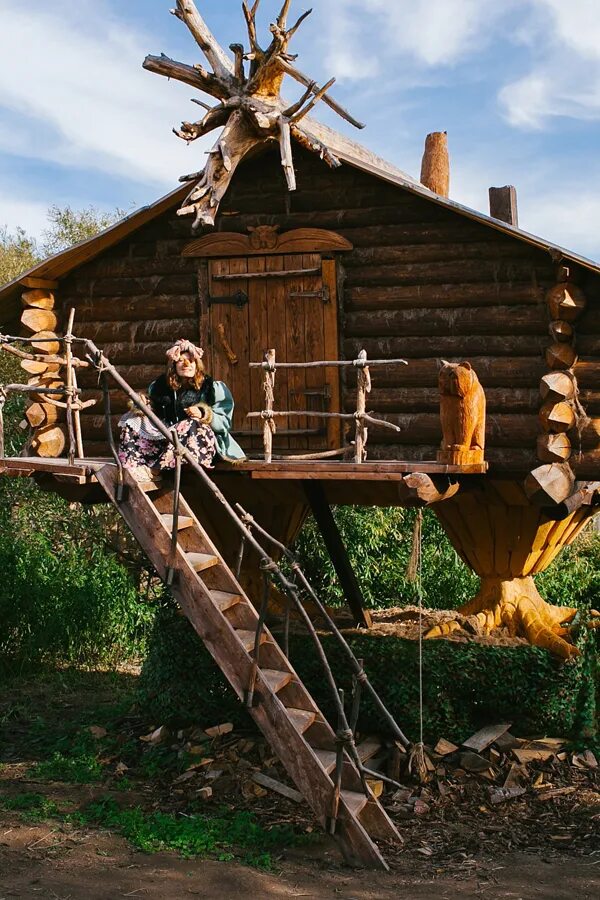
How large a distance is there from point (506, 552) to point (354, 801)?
4.46 m

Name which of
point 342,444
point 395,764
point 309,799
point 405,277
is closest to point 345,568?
point 342,444

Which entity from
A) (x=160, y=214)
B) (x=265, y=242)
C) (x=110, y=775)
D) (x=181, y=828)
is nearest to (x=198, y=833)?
(x=181, y=828)

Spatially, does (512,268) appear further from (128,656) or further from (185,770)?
(128,656)

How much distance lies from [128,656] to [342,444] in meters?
6.82

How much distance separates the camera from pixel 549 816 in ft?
30.6

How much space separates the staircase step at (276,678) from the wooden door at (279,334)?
10.4 ft

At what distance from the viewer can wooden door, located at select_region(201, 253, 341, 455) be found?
36.6 feet

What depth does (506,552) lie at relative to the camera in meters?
11.8

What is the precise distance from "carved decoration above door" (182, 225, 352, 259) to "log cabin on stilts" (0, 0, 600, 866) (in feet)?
0.08

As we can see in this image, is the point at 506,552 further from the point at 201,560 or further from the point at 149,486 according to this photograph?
the point at 149,486

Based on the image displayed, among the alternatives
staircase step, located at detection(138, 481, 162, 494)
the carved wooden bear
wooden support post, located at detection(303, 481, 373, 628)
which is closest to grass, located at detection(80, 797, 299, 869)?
staircase step, located at detection(138, 481, 162, 494)

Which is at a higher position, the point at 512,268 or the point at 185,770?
the point at 512,268

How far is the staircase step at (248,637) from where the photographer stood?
28.1 ft

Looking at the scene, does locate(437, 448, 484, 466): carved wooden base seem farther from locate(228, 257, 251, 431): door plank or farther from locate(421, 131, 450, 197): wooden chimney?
locate(421, 131, 450, 197): wooden chimney
